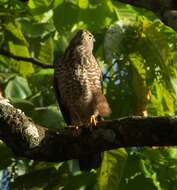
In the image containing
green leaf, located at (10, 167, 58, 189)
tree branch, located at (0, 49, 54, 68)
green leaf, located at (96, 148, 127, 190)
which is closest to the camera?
green leaf, located at (96, 148, 127, 190)

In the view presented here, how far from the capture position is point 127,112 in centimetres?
459

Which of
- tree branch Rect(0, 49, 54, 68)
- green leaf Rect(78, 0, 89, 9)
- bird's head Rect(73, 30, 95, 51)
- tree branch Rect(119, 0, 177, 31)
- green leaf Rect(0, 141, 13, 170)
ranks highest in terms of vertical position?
tree branch Rect(119, 0, 177, 31)

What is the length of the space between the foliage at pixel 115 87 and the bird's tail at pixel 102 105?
43mm

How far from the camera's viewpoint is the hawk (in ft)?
17.6

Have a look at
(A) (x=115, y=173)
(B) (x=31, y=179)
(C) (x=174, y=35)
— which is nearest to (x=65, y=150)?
(A) (x=115, y=173)

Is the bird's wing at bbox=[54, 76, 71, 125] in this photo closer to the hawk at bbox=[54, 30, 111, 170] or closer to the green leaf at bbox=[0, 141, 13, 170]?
the hawk at bbox=[54, 30, 111, 170]

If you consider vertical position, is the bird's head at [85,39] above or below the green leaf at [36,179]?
above

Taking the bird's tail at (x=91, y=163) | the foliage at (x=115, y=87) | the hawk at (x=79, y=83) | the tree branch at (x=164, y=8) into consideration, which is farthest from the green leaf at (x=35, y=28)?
the tree branch at (x=164, y=8)

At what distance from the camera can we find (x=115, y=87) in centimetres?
474

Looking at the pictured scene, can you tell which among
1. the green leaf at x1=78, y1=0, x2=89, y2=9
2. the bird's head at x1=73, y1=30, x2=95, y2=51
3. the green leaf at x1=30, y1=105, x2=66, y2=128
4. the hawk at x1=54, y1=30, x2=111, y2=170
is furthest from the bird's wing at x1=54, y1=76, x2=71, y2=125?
the green leaf at x1=78, y1=0, x2=89, y2=9

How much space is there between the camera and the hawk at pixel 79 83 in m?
5.37

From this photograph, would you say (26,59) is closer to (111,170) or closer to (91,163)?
(91,163)

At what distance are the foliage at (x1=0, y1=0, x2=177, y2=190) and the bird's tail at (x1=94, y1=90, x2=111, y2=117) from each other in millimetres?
43

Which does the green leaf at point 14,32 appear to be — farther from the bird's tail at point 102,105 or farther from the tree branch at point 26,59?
the bird's tail at point 102,105
